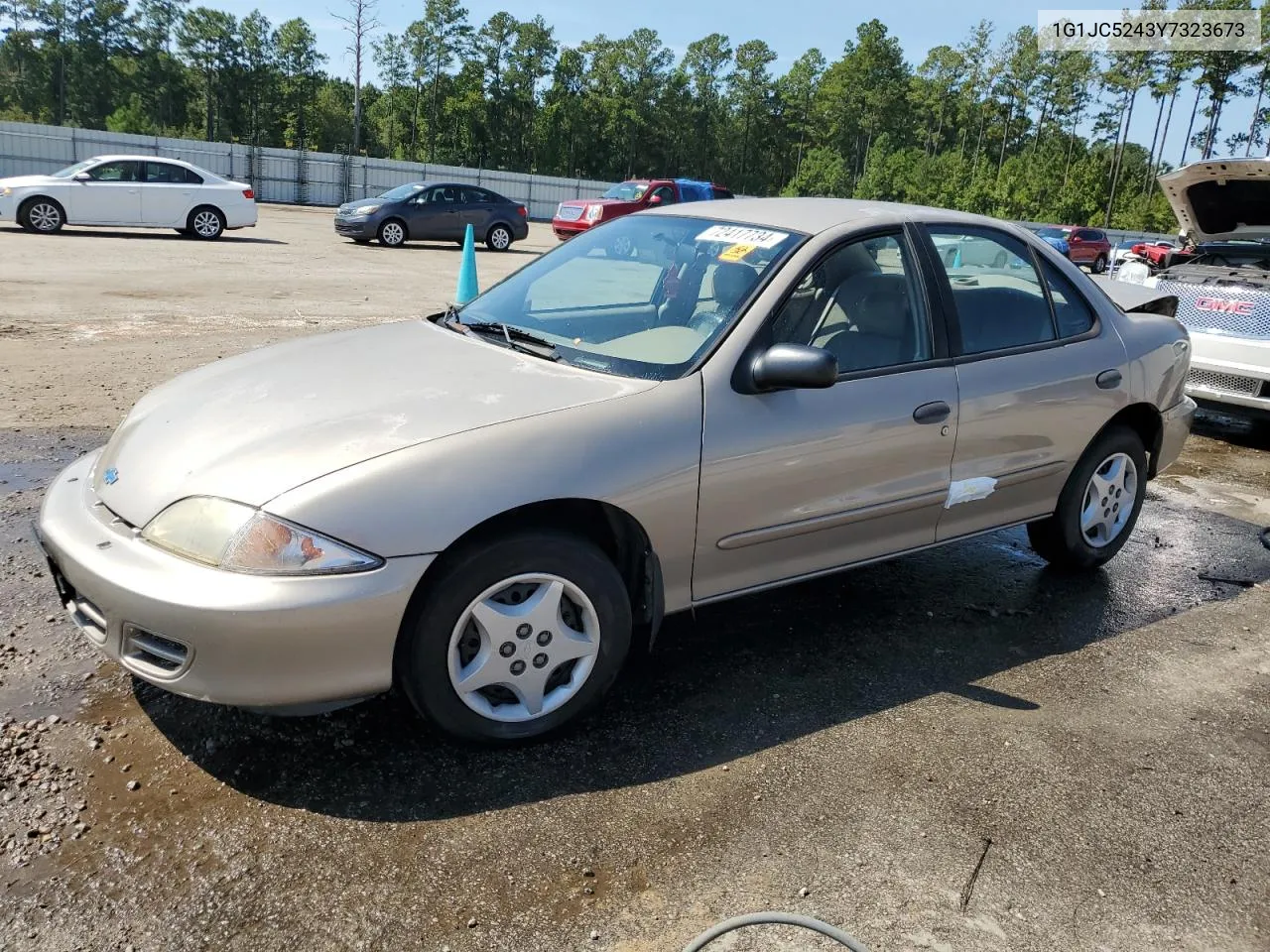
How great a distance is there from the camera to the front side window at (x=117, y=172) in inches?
670

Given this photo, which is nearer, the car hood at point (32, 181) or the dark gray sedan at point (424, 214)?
the car hood at point (32, 181)

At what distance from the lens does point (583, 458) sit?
2.87 m

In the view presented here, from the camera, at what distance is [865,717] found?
10.8 feet

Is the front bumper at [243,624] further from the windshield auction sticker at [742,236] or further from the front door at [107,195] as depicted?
the front door at [107,195]

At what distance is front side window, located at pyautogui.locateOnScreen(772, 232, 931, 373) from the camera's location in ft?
11.5

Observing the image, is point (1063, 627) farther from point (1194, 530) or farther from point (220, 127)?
point (220, 127)

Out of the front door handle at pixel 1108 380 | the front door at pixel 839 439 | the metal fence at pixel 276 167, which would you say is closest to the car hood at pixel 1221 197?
the front door handle at pixel 1108 380

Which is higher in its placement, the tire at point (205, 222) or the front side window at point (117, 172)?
the front side window at point (117, 172)

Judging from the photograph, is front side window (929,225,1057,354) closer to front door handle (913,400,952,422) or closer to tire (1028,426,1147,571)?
front door handle (913,400,952,422)

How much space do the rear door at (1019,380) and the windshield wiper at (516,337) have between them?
5.03ft

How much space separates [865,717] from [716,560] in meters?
0.71

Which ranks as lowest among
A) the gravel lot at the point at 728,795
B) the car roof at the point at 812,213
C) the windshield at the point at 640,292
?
the gravel lot at the point at 728,795

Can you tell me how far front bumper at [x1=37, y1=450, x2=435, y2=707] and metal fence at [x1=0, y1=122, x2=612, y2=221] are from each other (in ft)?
97.1

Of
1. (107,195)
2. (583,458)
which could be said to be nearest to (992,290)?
(583,458)
